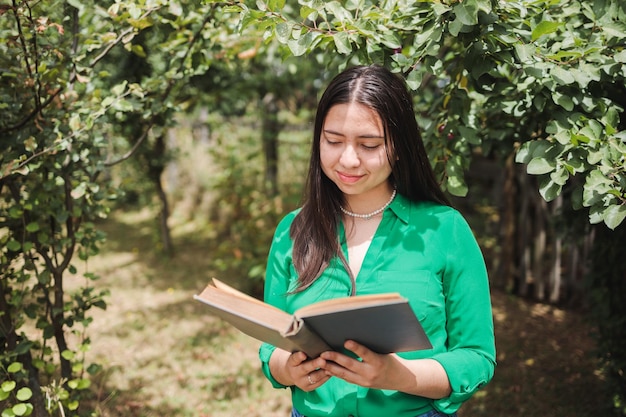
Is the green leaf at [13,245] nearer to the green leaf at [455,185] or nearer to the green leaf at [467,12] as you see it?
the green leaf at [455,185]

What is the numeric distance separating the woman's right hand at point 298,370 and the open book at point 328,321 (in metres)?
0.03

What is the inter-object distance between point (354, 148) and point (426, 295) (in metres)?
0.42

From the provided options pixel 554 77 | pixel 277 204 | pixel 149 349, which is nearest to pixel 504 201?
pixel 277 204

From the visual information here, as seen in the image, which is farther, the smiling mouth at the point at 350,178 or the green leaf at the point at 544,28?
the green leaf at the point at 544,28

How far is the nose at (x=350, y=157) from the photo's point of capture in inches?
56.9

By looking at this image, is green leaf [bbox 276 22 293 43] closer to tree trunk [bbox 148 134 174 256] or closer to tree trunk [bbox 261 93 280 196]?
tree trunk [bbox 261 93 280 196]

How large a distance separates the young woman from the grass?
81.7 inches

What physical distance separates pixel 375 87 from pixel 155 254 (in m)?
6.80

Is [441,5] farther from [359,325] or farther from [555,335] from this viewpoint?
[555,335]

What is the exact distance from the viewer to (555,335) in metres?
4.56

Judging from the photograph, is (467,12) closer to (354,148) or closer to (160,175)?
(354,148)

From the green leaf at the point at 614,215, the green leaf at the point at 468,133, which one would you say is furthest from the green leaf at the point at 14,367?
the green leaf at the point at 614,215

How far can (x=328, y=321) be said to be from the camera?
1149 millimetres

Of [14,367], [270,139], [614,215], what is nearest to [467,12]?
[614,215]
